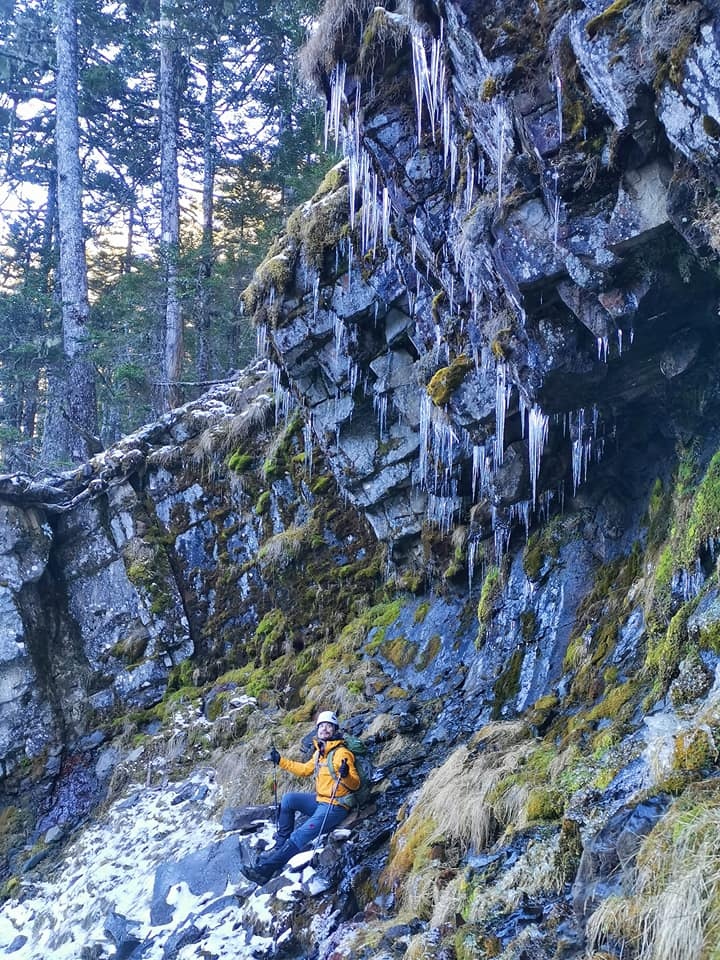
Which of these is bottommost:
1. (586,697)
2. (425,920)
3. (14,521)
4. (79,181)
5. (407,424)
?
(425,920)

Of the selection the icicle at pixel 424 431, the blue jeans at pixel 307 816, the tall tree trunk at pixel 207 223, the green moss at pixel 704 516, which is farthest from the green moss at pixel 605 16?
the tall tree trunk at pixel 207 223

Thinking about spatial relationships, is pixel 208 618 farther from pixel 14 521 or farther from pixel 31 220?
pixel 31 220

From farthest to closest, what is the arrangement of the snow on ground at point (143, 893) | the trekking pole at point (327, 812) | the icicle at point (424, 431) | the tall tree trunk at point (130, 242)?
the tall tree trunk at point (130, 242) < the icicle at point (424, 431) < the trekking pole at point (327, 812) < the snow on ground at point (143, 893)

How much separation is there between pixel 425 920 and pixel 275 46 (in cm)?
2023

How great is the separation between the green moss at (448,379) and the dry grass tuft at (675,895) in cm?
521

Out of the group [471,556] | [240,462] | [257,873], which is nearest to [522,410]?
[471,556]

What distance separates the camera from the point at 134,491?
13844 mm

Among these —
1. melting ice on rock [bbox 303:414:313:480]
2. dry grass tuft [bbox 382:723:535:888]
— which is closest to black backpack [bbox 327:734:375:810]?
dry grass tuft [bbox 382:723:535:888]

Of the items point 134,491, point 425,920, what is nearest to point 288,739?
point 425,920

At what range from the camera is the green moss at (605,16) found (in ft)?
18.1

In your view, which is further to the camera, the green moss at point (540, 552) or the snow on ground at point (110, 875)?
the green moss at point (540, 552)

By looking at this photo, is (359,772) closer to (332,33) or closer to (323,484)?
(323,484)

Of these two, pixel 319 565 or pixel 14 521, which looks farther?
pixel 14 521

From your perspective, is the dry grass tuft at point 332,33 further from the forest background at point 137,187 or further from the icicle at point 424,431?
the forest background at point 137,187
